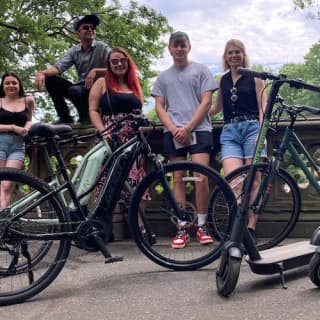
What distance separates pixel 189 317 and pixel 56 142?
1616 mm

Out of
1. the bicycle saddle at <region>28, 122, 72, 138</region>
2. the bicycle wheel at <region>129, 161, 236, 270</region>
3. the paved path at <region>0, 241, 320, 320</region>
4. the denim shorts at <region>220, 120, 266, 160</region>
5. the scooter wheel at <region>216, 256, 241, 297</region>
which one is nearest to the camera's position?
the paved path at <region>0, 241, 320, 320</region>

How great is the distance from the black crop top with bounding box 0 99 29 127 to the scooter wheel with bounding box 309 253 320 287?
3.11 metres

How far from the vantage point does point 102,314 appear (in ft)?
11.5

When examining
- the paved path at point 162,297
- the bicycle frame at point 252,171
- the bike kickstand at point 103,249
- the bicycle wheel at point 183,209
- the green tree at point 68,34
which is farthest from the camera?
the green tree at point 68,34

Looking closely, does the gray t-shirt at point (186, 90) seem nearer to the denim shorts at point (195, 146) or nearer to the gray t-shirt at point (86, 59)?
the denim shorts at point (195, 146)

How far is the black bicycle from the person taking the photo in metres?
4.01

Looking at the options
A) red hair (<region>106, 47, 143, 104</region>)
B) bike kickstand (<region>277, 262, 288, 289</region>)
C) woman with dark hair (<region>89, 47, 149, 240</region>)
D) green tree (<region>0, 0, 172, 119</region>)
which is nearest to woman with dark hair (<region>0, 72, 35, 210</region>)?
woman with dark hair (<region>89, 47, 149, 240</region>)

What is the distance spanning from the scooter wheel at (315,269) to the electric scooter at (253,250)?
0.05ft

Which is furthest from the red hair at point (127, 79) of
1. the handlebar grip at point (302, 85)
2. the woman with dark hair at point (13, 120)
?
the handlebar grip at point (302, 85)

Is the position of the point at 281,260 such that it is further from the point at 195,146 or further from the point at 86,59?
the point at 86,59

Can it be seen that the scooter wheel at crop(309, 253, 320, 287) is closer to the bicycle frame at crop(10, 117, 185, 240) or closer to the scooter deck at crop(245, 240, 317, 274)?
the scooter deck at crop(245, 240, 317, 274)

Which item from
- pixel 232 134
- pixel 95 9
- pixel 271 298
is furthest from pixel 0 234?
pixel 95 9

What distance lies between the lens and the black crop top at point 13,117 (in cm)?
552

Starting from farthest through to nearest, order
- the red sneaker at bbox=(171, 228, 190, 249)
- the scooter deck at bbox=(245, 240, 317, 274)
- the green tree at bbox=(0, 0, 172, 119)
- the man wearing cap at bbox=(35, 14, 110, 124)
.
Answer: the green tree at bbox=(0, 0, 172, 119)
the man wearing cap at bbox=(35, 14, 110, 124)
the red sneaker at bbox=(171, 228, 190, 249)
the scooter deck at bbox=(245, 240, 317, 274)
